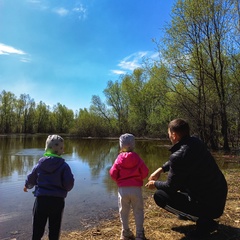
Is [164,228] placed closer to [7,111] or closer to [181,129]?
[181,129]

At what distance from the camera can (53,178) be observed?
3.23 m

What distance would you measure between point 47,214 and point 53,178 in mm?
440

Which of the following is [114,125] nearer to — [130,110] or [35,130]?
[130,110]

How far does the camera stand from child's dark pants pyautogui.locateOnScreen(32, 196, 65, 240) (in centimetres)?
319

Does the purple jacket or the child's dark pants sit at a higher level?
the purple jacket

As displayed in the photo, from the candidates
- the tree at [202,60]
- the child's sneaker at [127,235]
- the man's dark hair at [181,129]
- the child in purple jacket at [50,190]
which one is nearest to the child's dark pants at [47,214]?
the child in purple jacket at [50,190]

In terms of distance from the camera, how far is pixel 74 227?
4.73m

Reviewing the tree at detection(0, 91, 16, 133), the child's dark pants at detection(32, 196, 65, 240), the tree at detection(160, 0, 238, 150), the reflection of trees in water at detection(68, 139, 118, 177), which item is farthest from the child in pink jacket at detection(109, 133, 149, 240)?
the tree at detection(0, 91, 16, 133)

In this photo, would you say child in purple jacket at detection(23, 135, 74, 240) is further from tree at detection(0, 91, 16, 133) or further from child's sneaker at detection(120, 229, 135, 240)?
tree at detection(0, 91, 16, 133)

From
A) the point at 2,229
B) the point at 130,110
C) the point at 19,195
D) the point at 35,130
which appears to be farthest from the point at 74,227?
the point at 35,130

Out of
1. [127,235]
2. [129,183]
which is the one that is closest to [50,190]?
[129,183]

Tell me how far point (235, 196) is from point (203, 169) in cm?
286

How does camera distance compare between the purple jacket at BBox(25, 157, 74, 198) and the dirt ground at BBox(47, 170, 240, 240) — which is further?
the dirt ground at BBox(47, 170, 240, 240)

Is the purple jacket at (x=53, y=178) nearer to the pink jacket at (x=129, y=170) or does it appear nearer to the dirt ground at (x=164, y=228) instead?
the pink jacket at (x=129, y=170)
